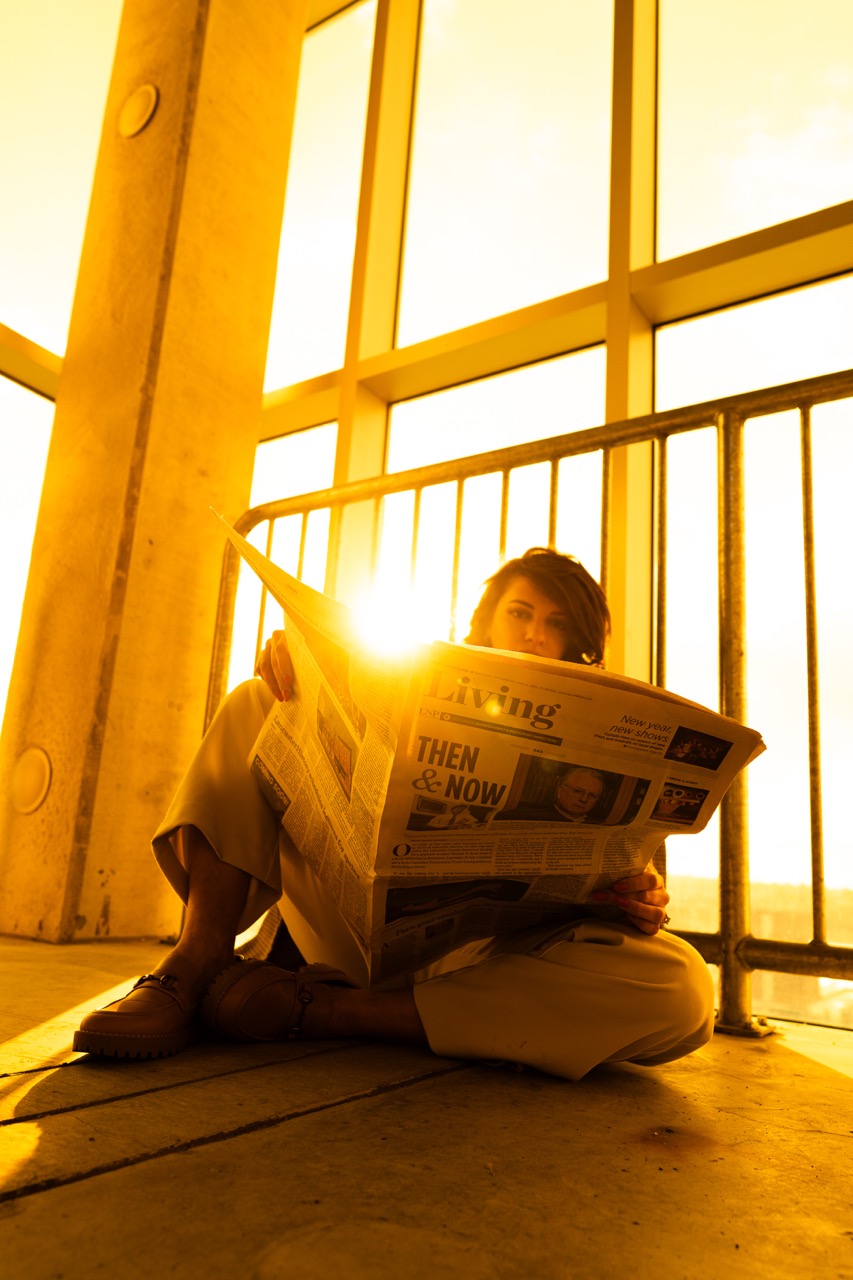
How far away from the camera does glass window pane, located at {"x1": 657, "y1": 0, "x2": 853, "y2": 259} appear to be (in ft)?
7.80

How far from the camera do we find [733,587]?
5.08 feet

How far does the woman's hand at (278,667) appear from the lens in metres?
1.08

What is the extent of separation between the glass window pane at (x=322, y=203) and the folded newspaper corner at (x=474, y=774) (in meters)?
2.53

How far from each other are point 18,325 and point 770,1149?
3339mm

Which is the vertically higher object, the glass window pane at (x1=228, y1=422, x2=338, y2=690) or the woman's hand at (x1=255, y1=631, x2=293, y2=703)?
the glass window pane at (x1=228, y1=422, x2=338, y2=690)

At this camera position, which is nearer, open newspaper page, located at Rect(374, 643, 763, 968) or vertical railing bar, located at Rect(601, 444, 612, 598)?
open newspaper page, located at Rect(374, 643, 763, 968)

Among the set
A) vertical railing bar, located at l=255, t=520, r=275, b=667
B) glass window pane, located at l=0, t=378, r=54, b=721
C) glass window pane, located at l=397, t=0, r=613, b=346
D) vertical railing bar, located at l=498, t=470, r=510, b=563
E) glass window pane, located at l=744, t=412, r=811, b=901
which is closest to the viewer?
glass window pane, located at l=744, t=412, r=811, b=901

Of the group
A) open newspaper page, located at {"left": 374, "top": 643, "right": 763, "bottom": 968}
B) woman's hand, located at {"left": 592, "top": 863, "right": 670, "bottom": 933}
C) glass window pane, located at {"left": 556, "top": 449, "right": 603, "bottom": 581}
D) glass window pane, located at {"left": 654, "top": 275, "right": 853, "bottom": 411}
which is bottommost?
woman's hand, located at {"left": 592, "top": 863, "right": 670, "bottom": 933}

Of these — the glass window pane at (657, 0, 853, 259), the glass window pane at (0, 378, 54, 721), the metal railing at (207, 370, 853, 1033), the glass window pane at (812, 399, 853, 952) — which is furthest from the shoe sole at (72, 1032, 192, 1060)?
the glass window pane at (657, 0, 853, 259)

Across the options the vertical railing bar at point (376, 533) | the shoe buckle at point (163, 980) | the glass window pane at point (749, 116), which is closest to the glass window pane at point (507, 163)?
the glass window pane at point (749, 116)

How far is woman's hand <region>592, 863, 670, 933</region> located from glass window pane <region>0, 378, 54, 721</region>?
2.42 metres

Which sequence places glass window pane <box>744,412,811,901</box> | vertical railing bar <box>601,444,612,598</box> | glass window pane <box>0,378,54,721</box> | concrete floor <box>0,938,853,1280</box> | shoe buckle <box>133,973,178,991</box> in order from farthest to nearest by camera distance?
1. glass window pane <box>0,378,54,721</box>
2. vertical railing bar <box>601,444,612,598</box>
3. glass window pane <box>744,412,811,901</box>
4. shoe buckle <box>133,973,178,991</box>
5. concrete floor <box>0,938,853,1280</box>

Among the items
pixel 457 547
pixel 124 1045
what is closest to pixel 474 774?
pixel 124 1045

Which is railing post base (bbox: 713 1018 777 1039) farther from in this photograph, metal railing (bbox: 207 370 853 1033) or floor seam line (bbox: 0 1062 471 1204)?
floor seam line (bbox: 0 1062 471 1204)
